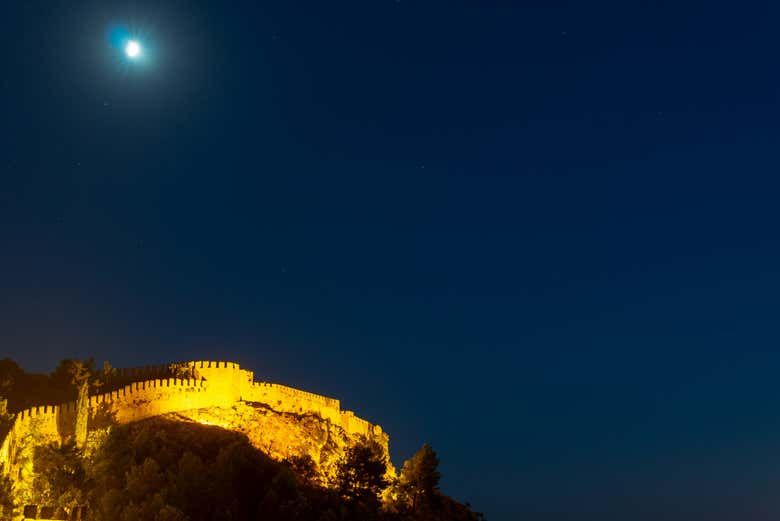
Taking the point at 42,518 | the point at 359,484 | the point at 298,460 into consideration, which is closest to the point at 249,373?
the point at 298,460

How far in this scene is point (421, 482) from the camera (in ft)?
227

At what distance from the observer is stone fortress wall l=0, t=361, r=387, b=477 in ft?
164

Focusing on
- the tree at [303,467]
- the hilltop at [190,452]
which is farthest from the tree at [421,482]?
the tree at [303,467]

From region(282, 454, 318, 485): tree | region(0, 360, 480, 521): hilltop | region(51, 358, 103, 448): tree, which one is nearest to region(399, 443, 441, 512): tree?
region(0, 360, 480, 521): hilltop

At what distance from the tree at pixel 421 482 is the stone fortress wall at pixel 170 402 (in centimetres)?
1076

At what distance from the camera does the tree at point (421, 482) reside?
2726 inches

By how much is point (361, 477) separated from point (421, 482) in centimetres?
862

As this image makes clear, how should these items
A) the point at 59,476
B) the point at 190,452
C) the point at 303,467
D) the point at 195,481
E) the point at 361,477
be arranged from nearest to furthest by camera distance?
the point at 59,476, the point at 195,481, the point at 190,452, the point at 361,477, the point at 303,467

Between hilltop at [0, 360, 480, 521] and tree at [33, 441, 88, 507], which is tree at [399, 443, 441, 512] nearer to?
hilltop at [0, 360, 480, 521]

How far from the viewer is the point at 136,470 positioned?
48781 millimetres

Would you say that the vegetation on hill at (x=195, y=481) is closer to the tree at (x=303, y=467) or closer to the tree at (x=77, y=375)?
the tree at (x=303, y=467)

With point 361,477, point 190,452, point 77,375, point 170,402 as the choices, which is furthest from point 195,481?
point 77,375

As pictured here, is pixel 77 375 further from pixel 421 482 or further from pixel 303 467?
pixel 421 482

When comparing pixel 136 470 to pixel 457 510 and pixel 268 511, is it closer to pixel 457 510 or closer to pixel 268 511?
pixel 268 511
